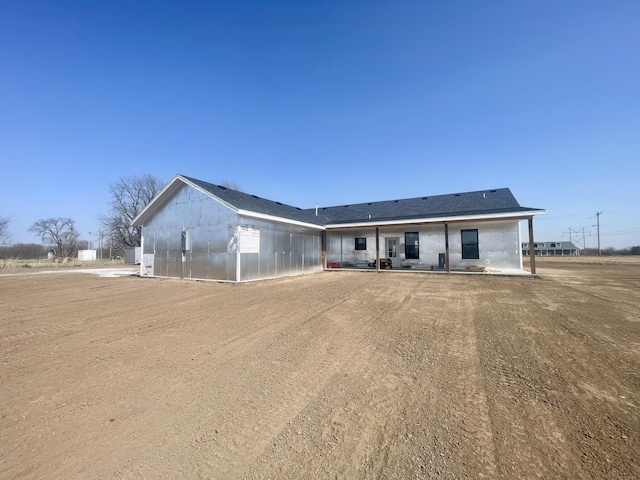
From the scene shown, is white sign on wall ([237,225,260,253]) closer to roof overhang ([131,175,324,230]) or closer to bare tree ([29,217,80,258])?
roof overhang ([131,175,324,230])

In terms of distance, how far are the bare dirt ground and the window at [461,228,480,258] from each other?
11.1 metres

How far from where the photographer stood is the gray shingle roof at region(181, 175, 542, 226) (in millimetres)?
14603

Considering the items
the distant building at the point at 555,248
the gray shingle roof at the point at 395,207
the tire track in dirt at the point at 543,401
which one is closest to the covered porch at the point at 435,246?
the gray shingle roof at the point at 395,207

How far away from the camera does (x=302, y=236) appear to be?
17.2 meters

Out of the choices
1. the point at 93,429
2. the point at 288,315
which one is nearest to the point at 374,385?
the point at 93,429

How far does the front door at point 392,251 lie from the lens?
19.4 m

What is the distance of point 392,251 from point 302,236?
6765 mm

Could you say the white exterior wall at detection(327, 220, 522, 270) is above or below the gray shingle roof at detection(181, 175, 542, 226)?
A: below

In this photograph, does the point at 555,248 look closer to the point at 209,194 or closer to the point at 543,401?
the point at 209,194

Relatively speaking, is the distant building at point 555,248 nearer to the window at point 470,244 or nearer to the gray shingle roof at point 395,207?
the gray shingle roof at point 395,207

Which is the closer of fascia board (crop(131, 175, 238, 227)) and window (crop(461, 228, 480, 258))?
fascia board (crop(131, 175, 238, 227))

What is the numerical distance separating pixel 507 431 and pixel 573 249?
8381cm

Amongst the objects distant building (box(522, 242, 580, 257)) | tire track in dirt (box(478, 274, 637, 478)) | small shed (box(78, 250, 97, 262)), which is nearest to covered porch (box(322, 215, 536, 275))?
tire track in dirt (box(478, 274, 637, 478))

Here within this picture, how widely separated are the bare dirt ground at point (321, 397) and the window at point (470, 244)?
11.1 m
